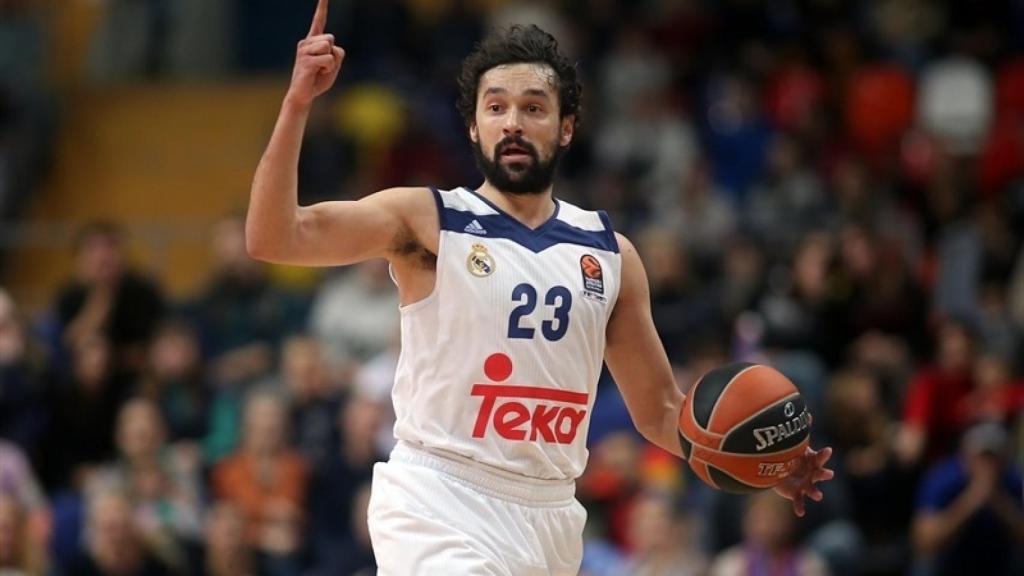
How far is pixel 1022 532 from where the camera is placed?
11500mm

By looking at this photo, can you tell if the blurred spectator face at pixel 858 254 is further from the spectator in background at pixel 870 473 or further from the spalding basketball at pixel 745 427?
the spalding basketball at pixel 745 427

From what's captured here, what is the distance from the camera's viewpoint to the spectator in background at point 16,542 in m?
11.2

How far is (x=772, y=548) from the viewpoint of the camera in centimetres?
1098

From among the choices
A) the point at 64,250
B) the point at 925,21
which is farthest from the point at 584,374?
the point at 64,250

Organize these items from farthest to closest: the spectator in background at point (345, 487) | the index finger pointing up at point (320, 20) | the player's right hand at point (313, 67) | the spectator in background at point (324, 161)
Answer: the spectator in background at point (324, 161)
the spectator in background at point (345, 487)
the index finger pointing up at point (320, 20)
the player's right hand at point (313, 67)

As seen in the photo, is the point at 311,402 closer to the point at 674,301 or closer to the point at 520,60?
the point at 674,301

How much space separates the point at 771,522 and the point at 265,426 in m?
3.86

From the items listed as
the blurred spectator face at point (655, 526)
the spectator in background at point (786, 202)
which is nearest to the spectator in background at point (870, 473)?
the blurred spectator face at point (655, 526)

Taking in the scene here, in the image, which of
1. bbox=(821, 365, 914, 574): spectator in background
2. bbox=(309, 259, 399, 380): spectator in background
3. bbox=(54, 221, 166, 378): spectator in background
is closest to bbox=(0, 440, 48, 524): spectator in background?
bbox=(54, 221, 166, 378): spectator in background

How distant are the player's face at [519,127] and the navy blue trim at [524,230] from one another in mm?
126

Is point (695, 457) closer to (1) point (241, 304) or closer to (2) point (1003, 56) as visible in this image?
(1) point (241, 304)

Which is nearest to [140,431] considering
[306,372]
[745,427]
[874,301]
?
[306,372]

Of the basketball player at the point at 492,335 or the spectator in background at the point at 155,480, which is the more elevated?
the basketball player at the point at 492,335

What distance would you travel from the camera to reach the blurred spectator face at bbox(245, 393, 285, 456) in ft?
42.1
